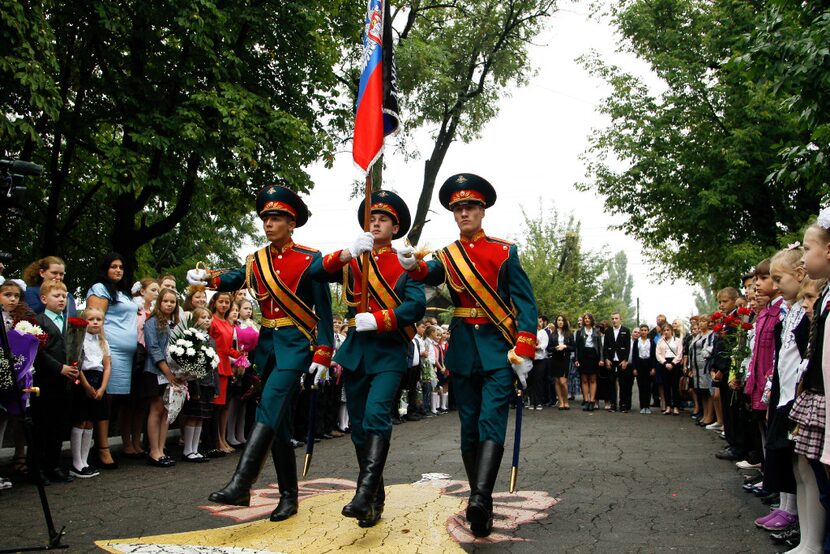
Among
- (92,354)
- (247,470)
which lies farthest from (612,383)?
(247,470)

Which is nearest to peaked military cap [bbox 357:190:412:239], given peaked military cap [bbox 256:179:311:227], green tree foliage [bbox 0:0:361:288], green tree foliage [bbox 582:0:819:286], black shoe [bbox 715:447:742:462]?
peaked military cap [bbox 256:179:311:227]

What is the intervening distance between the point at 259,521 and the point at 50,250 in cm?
1376

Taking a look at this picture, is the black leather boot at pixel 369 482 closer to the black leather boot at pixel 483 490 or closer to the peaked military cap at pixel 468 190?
the black leather boot at pixel 483 490

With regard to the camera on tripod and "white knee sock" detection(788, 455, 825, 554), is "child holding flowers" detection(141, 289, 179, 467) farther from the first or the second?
"white knee sock" detection(788, 455, 825, 554)

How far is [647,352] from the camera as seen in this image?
17625 mm

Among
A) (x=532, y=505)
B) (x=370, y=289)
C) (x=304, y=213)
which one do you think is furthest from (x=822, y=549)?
(x=304, y=213)

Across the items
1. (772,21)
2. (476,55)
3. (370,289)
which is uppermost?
(476,55)

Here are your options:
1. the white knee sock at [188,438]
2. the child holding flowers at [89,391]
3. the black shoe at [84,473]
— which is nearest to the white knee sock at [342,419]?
the white knee sock at [188,438]

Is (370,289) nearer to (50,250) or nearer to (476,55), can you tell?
(50,250)

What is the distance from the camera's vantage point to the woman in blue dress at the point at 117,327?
333 inches

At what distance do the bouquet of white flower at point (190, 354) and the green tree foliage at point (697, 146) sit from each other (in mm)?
15555

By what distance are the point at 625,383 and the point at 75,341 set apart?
42.4 ft

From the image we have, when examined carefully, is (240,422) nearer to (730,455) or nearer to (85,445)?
(85,445)

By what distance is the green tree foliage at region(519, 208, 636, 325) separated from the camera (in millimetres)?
41562
